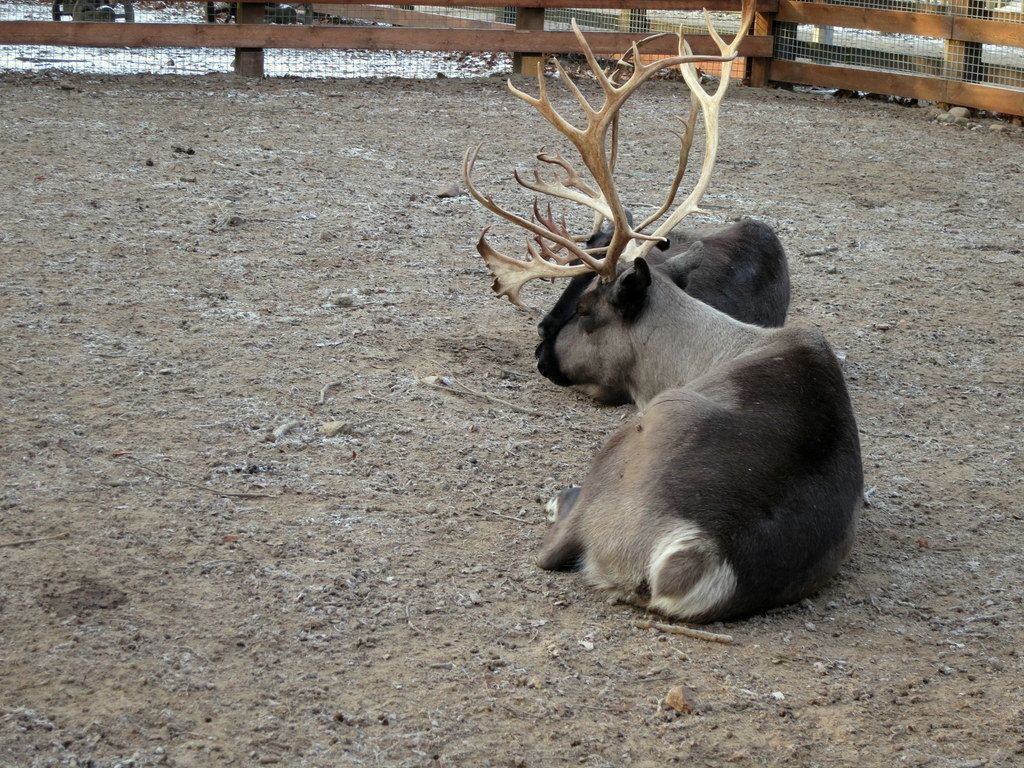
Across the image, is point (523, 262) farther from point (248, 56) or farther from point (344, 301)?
point (248, 56)

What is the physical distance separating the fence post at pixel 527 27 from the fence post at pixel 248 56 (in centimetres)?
265

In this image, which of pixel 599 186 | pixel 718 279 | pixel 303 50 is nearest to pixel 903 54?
pixel 303 50

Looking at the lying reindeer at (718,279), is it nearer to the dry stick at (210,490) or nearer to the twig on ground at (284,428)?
the twig on ground at (284,428)

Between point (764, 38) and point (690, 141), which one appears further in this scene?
point (764, 38)

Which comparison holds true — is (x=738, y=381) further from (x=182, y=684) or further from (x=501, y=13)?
(x=501, y=13)

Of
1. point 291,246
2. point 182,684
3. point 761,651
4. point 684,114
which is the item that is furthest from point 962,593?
point 684,114

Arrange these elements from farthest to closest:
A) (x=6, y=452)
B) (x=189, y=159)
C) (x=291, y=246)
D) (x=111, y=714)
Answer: (x=189, y=159)
(x=291, y=246)
(x=6, y=452)
(x=111, y=714)

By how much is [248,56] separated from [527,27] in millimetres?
2940

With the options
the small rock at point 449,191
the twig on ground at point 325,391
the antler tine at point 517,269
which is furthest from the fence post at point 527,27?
the twig on ground at point 325,391

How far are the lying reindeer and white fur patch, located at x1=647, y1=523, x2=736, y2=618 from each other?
165 cm

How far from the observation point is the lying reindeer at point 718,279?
495 centimetres

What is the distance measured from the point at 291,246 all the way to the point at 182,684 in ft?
12.7

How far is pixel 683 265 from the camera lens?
4.95 meters

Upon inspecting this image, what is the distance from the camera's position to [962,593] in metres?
3.61
